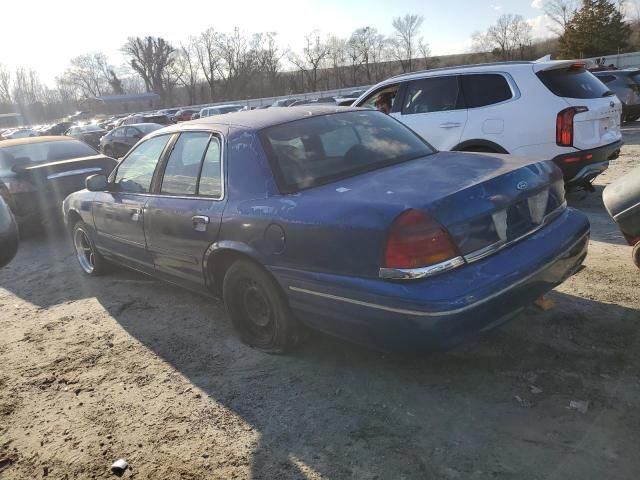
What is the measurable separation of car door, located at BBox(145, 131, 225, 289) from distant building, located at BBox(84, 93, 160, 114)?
257 ft

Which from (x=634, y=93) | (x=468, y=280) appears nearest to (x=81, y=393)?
(x=468, y=280)

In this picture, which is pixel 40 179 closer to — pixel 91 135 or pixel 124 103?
pixel 91 135

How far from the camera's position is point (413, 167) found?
11.3ft

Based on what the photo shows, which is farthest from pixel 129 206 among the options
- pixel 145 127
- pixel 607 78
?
pixel 145 127

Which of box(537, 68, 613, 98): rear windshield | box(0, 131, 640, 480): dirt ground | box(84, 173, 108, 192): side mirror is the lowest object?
box(0, 131, 640, 480): dirt ground

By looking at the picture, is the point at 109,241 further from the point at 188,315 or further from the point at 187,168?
the point at 187,168

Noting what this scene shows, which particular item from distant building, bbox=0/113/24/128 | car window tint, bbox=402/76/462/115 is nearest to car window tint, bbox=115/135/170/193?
car window tint, bbox=402/76/462/115

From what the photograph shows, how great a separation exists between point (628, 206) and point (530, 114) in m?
2.84

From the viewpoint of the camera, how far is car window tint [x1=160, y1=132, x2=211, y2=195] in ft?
12.9

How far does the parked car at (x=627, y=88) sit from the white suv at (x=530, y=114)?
35.0ft

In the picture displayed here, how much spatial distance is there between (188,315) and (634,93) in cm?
1562

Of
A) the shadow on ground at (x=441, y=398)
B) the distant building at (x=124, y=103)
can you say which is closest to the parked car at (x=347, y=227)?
the shadow on ground at (x=441, y=398)

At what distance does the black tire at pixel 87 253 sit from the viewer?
5.66 metres

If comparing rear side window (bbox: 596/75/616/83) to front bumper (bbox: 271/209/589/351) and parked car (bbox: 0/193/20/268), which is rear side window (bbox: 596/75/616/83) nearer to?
front bumper (bbox: 271/209/589/351)
